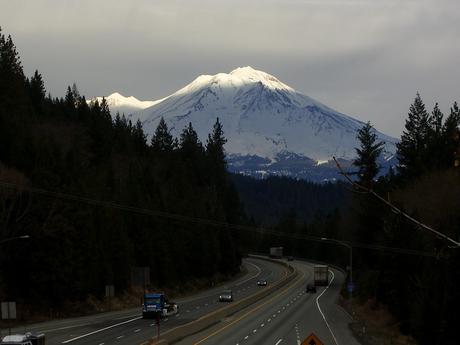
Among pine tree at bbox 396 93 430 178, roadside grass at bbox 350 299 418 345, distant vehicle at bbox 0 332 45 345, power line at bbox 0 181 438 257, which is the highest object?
pine tree at bbox 396 93 430 178

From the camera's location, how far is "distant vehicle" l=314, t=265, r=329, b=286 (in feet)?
386

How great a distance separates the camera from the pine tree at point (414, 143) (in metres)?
99.1

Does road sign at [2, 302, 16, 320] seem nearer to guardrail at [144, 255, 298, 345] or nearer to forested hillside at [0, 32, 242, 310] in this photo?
guardrail at [144, 255, 298, 345]

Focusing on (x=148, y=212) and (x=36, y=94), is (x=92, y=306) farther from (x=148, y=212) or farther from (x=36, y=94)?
(x=36, y=94)

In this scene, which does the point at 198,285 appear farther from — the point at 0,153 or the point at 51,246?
the point at 51,246

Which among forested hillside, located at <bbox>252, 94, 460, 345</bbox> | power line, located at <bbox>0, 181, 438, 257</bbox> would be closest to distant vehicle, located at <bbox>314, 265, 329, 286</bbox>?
forested hillside, located at <bbox>252, 94, 460, 345</bbox>

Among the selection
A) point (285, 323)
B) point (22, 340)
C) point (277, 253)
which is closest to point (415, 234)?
point (285, 323)

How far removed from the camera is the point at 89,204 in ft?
258

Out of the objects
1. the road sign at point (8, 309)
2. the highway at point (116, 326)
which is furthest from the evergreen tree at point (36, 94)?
the road sign at point (8, 309)

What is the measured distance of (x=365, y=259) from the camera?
98438mm

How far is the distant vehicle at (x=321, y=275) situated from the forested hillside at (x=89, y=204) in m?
17.6

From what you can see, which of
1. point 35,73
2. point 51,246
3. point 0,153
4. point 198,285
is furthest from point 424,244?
point 35,73

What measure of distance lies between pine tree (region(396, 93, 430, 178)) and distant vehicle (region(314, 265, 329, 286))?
2178 centimetres

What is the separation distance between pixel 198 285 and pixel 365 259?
29819 mm
